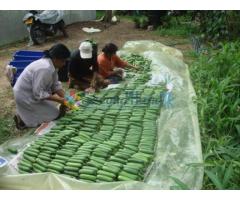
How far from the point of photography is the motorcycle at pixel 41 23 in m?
11.9

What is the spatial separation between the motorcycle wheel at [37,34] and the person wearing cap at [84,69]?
17.0ft

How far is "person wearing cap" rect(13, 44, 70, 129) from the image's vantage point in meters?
5.48

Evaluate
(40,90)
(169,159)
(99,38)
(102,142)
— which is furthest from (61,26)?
(169,159)

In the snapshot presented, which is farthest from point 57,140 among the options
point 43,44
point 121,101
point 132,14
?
point 132,14

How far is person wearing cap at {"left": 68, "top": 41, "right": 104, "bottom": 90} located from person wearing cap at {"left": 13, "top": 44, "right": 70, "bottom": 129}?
1180 millimetres

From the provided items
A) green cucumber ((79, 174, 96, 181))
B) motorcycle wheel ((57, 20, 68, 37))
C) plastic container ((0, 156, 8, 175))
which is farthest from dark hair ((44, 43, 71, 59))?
motorcycle wheel ((57, 20, 68, 37))

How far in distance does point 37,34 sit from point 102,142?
817cm

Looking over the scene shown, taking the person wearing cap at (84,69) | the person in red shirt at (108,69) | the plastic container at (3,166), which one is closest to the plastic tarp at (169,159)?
the plastic container at (3,166)

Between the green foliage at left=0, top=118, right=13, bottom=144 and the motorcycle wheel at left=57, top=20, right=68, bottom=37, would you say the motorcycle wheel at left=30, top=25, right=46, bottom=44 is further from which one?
the green foliage at left=0, top=118, right=13, bottom=144

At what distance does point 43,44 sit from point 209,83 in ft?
23.3

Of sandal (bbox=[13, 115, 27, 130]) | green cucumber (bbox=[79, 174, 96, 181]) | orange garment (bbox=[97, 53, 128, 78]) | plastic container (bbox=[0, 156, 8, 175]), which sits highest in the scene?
orange garment (bbox=[97, 53, 128, 78])

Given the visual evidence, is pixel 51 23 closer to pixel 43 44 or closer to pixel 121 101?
pixel 43 44

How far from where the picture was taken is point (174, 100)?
6.35 meters

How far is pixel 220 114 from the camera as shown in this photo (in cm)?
556
